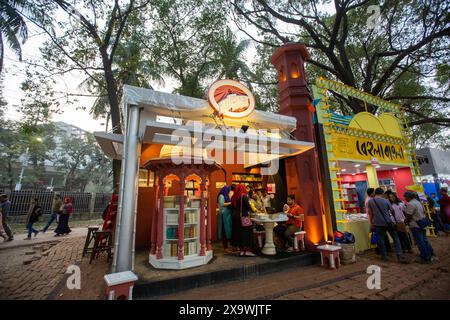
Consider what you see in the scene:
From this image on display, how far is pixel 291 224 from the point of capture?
646cm

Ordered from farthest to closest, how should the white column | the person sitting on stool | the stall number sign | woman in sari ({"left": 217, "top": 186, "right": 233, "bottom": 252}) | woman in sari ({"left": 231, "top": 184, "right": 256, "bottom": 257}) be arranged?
the stall number sign
the person sitting on stool
woman in sari ({"left": 217, "top": 186, "right": 233, "bottom": 252})
woman in sari ({"left": 231, "top": 184, "right": 256, "bottom": 257})
the white column

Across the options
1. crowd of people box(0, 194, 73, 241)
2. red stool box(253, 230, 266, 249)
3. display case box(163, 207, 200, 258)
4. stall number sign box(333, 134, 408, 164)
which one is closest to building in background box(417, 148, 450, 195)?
stall number sign box(333, 134, 408, 164)

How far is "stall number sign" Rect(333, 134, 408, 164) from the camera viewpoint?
756cm

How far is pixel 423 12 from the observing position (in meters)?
10.3

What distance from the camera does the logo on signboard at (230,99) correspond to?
20.1 feet

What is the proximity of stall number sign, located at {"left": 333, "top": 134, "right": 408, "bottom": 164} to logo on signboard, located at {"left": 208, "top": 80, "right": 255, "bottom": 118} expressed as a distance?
382 centimetres

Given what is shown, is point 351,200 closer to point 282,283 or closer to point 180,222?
point 282,283

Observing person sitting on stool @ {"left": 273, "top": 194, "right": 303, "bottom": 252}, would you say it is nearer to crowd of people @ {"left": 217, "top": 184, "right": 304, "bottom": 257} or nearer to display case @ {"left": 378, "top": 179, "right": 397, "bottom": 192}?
crowd of people @ {"left": 217, "top": 184, "right": 304, "bottom": 257}

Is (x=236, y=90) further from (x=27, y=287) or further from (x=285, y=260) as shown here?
(x=27, y=287)

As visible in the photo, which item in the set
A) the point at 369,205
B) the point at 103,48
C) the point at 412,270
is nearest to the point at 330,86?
the point at 369,205

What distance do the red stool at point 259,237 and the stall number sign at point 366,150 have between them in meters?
4.04

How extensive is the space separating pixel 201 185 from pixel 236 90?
11.3 ft

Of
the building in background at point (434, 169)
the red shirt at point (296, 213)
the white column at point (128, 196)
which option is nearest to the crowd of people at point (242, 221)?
the red shirt at point (296, 213)

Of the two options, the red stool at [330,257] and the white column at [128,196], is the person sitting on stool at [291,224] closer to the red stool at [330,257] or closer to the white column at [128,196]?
the red stool at [330,257]
